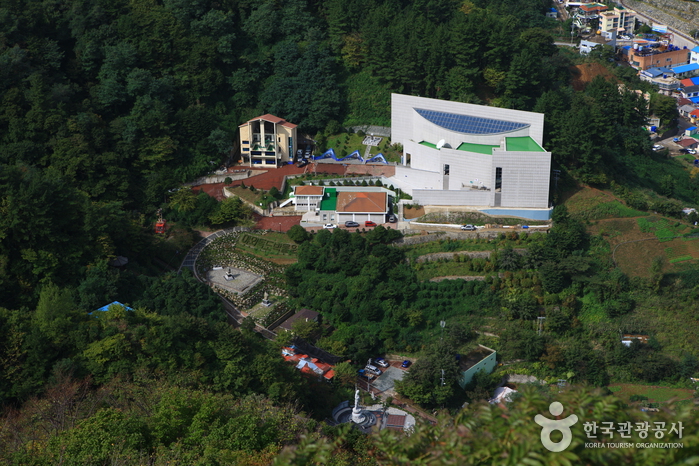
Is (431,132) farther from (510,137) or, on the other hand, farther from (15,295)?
(15,295)

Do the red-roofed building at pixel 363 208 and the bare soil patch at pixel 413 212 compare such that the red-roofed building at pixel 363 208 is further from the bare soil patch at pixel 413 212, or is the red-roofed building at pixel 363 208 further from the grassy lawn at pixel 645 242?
the grassy lawn at pixel 645 242

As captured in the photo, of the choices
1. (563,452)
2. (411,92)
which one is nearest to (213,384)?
(563,452)

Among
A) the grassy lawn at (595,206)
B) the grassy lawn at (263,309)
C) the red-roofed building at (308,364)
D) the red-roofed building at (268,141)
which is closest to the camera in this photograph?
the red-roofed building at (308,364)

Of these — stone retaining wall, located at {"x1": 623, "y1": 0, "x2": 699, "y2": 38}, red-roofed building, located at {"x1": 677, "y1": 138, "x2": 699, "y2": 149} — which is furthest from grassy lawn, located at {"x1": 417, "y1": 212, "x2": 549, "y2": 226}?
stone retaining wall, located at {"x1": 623, "y1": 0, "x2": 699, "y2": 38}

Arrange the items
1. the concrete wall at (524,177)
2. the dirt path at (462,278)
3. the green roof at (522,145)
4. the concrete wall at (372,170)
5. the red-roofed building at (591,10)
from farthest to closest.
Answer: the red-roofed building at (591,10)
the concrete wall at (372,170)
the green roof at (522,145)
the concrete wall at (524,177)
the dirt path at (462,278)

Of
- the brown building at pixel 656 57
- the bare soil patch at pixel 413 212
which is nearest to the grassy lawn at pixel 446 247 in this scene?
the bare soil patch at pixel 413 212

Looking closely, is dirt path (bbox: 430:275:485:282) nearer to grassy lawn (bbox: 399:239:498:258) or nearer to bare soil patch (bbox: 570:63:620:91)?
grassy lawn (bbox: 399:239:498:258)

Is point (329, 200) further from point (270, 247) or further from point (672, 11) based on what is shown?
point (672, 11)
